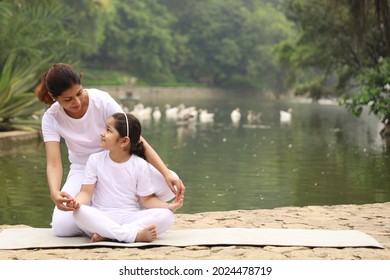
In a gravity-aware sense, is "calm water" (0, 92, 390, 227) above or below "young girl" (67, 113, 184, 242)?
below

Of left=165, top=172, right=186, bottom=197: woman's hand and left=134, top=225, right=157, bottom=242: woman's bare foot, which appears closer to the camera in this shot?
left=134, top=225, right=157, bottom=242: woman's bare foot

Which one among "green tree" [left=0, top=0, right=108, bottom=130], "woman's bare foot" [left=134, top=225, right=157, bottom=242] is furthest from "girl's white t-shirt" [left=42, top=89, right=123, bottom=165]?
"green tree" [left=0, top=0, right=108, bottom=130]

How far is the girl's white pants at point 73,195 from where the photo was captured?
234 inches

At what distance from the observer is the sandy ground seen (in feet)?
17.3

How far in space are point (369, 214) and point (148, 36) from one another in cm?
7495

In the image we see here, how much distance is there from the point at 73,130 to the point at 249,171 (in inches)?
276

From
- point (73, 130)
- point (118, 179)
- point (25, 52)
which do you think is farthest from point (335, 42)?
point (118, 179)

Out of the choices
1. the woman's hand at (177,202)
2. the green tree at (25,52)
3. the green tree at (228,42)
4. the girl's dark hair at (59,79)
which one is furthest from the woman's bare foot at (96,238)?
the green tree at (228,42)

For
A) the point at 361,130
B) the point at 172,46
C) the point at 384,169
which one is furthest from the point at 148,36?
the point at 384,169

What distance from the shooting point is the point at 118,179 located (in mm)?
6016

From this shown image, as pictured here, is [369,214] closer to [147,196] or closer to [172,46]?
[147,196]

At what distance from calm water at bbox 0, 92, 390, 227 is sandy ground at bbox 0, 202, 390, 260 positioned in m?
1.41

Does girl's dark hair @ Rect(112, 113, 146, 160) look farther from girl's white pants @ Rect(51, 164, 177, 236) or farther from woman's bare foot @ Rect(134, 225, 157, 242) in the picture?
woman's bare foot @ Rect(134, 225, 157, 242)

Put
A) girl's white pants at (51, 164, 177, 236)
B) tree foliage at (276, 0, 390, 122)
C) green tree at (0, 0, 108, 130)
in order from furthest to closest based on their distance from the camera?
tree foliage at (276, 0, 390, 122) < green tree at (0, 0, 108, 130) < girl's white pants at (51, 164, 177, 236)
